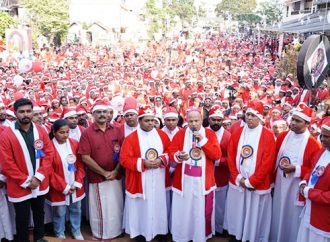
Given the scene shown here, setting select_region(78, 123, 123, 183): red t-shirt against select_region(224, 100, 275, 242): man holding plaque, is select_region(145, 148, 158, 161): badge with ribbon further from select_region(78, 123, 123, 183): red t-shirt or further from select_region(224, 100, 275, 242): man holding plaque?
select_region(224, 100, 275, 242): man holding plaque

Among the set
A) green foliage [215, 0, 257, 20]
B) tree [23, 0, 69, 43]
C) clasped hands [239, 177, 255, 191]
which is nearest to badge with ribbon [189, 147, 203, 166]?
clasped hands [239, 177, 255, 191]

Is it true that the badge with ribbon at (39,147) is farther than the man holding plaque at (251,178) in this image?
No

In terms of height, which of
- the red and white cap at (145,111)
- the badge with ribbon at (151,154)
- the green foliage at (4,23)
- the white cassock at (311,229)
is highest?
the green foliage at (4,23)

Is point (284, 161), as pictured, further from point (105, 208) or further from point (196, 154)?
point (105, 208)

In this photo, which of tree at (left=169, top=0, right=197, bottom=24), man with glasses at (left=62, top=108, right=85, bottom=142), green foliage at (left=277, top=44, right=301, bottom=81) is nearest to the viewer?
man with glasses at (left=62, top=108, right=85, bottom=142)

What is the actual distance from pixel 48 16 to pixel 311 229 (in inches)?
1338

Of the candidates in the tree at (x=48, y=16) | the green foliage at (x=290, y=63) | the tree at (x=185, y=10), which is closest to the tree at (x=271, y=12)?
the tree at (x=185, y=10)

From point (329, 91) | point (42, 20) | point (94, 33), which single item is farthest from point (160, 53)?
point (329, 91)

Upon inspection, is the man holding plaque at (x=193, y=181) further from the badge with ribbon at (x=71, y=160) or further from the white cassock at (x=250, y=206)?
the badge with ribbon at (x=71, y=160)

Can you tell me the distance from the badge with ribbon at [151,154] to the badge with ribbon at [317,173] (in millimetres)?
1856

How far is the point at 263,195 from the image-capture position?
13.7ft

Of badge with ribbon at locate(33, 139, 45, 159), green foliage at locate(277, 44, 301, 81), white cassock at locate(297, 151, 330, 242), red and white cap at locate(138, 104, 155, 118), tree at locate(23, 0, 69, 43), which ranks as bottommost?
white cassock at locate(297, 151, 330, 242)

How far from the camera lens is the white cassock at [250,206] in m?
4.16

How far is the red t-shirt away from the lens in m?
4.23
